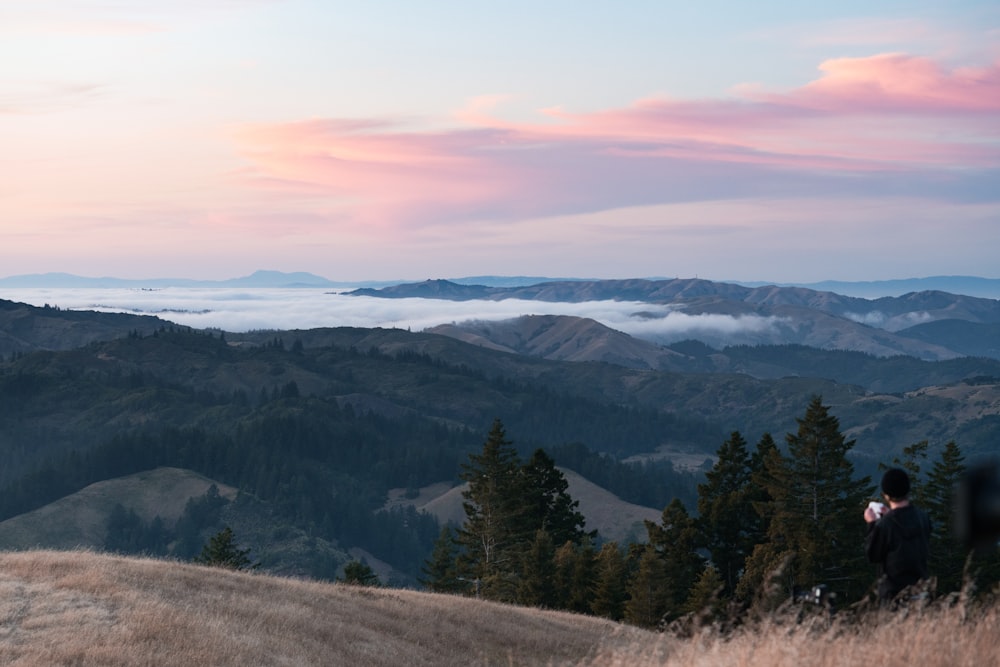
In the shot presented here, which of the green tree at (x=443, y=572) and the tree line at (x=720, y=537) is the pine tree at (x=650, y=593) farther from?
the green tree at (x=443, y=572)

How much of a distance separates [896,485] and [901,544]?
2.60 feet

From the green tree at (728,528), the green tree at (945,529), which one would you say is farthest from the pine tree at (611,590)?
the green tree at (945,529)

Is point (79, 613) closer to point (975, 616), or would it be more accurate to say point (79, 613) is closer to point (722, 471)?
point (975, 616)

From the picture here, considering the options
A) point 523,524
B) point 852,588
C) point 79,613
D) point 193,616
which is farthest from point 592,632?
point 523,524

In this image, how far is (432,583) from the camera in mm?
82375

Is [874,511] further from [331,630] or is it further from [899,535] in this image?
[331,630]

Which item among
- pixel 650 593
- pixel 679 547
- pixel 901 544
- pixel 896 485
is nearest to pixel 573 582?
pixel 679 547

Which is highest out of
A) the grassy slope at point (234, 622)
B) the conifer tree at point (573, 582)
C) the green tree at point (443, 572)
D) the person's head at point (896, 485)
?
the person's head at point (896, 485)

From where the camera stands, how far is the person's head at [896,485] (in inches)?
477

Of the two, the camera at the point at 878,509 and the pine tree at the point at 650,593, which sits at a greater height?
the camera at the point at 878,509

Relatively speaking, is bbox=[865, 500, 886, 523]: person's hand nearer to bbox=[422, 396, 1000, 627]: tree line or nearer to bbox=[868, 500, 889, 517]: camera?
bbox=[868, 500, 889, 517]: camera

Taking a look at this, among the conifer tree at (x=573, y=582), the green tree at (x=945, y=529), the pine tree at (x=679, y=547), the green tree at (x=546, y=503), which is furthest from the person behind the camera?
the green tree at (x=546, y=503)

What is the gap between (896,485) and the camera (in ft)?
39.9

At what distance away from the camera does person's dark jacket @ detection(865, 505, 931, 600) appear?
40.2ft
